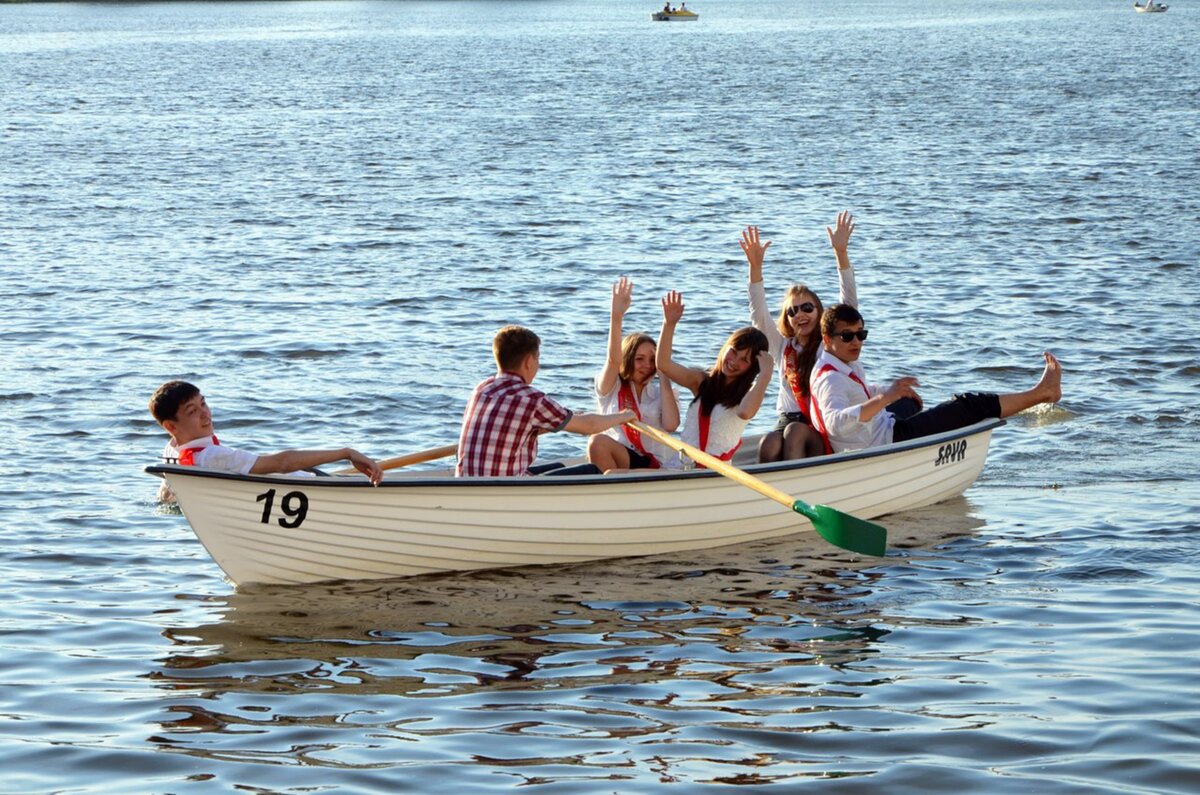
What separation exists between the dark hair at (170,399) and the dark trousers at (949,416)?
14.5ft

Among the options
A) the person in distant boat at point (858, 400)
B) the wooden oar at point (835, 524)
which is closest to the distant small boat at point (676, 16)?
the person in distant boat at point (858, 400)

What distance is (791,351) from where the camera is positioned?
32.8 ft

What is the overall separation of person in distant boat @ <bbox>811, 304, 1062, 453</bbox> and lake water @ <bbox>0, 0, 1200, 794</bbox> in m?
0.64

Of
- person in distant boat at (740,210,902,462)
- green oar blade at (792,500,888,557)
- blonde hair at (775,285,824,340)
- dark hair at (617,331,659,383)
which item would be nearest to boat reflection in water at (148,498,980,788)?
green oar blade at (792,500,888,557)

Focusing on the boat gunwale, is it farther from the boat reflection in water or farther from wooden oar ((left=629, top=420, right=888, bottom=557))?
the boat reflection in water

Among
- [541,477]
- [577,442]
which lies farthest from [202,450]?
[577,442]

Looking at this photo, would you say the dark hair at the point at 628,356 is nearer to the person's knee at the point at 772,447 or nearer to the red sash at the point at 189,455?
the person's knee at the point at 772,447

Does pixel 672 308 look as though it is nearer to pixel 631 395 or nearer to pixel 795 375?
pixel 631 395

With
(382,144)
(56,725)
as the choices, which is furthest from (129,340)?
(382,144)

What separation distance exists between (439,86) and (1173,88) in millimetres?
22819

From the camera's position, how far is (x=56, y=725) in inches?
267

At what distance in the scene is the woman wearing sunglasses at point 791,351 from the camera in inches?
384

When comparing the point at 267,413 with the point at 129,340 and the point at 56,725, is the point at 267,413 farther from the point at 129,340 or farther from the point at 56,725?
the point at 56,725

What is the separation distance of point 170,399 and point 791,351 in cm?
389
